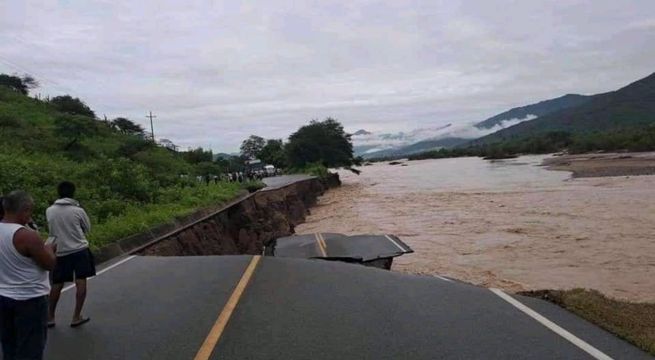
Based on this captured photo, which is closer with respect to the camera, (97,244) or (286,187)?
(97,244)

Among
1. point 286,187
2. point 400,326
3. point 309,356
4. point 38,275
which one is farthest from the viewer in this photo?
point 286,187

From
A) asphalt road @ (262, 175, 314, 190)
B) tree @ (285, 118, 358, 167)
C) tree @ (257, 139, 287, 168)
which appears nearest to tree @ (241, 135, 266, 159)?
tree @ (257, 139, 287, 168)

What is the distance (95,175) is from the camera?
2255 centimetres

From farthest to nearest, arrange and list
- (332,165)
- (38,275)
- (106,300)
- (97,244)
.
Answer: (332,165) → (97,244) → (106,300) → (38,275)

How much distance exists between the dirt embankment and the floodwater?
6.62 ft

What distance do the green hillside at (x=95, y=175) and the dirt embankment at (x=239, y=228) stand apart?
72 cm

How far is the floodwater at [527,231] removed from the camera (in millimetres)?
16109

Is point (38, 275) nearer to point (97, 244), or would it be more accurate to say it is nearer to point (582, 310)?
point (582, 310)

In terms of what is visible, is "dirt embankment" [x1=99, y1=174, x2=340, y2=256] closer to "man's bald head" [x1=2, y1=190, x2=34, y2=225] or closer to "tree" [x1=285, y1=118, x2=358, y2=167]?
"man's bald head" [x1=2, y1=190, x2=34, y2=225]

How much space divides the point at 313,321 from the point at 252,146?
122 metres

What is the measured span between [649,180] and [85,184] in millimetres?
42341

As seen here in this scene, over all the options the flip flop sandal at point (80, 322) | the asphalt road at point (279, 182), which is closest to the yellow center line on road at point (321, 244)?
the flip flop sandal at point (80, 322)

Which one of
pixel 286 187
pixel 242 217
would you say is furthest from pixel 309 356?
pixel 286 187

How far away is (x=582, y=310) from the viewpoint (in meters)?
8.01
